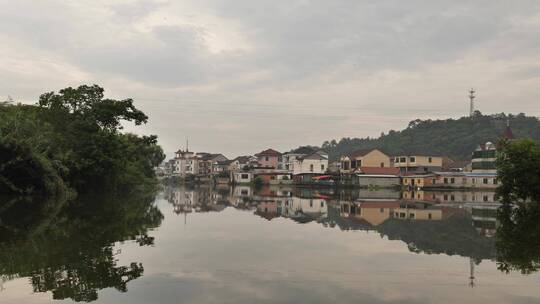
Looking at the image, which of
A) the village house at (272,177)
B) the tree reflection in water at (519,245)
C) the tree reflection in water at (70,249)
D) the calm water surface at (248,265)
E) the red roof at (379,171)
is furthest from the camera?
the village house at (272,177)

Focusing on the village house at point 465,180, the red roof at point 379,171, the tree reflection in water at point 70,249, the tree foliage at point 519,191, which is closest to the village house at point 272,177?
the red roof at point 379,171

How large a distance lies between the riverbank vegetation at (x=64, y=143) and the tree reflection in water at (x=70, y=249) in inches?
437

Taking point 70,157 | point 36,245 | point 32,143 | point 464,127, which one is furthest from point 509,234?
point 464,127

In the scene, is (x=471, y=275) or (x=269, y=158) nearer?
(x=471, y=275)

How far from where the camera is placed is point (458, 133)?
12206 cm

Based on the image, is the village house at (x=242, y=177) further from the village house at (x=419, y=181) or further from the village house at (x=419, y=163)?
the village house at (x=419, y=181)

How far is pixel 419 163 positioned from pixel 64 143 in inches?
2321

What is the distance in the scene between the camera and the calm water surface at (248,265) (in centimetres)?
850

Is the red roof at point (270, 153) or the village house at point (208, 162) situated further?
the village house at point (208, 162)

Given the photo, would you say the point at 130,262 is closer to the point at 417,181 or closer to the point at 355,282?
Result: the point at 355,282

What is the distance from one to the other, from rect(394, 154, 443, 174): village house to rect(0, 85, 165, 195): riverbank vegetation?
5003 centimetres

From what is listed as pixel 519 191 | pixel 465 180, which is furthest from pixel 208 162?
pixel 519 191

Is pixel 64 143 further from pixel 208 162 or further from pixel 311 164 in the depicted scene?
pixel 208 162

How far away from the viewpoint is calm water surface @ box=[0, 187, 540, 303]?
8500 mm
